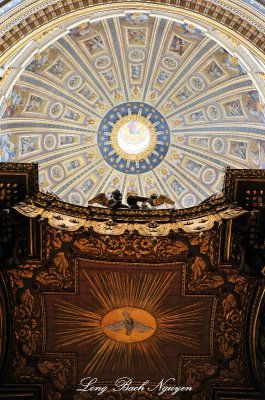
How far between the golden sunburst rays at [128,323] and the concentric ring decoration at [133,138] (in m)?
14.1

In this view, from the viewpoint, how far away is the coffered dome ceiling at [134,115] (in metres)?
18.9

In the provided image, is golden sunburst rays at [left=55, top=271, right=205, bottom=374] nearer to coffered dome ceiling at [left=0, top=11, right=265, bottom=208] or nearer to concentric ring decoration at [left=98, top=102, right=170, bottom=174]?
coffered dome ceiling at [left=0, top=11, right=265, bottom=208]

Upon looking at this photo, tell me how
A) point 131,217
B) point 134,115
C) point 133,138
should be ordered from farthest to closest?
point 133,138
point 134,115
point 131,217

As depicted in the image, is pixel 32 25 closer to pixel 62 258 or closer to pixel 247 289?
pixel 62 258

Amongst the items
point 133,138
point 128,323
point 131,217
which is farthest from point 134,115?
point 128,323

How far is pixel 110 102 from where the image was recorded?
2177 centimetres

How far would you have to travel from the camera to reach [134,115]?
877 inches

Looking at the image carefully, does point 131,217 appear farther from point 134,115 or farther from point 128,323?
point 134,115

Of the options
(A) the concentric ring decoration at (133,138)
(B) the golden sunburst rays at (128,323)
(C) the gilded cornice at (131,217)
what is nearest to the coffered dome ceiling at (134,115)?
(A) the concentric ring decoration at (133,138)

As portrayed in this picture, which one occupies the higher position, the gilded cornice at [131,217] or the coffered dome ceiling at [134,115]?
the coffered dome ceiling at [134,115]

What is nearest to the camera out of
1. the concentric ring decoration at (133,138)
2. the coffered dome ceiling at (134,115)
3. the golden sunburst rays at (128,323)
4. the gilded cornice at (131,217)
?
the gilded cornice at (131,217)

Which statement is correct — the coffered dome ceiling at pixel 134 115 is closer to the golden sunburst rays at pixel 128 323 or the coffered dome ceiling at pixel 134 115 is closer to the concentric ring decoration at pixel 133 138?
the concentric ring decoration at pixel 133 138

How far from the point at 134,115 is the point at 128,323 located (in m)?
14.4

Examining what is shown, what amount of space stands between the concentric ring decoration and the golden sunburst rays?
14135 millimetres
